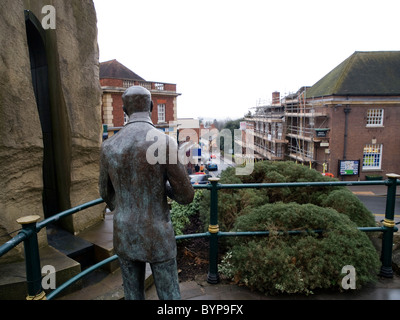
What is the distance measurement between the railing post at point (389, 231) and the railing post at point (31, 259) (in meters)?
3.72

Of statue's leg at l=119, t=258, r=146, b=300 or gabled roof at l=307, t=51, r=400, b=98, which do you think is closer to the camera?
statue's leg at l=119, t=258, r=146, b=300

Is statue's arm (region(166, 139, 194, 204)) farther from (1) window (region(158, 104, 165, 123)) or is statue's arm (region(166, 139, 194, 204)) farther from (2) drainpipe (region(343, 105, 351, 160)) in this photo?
(2) drainpipe (region(343, 105, 351, 160))

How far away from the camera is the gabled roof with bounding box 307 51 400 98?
26438mm

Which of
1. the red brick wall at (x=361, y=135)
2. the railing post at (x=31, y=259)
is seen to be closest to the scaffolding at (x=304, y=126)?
the red brick wall at (x=361, y=135)

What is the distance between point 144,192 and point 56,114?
3125 mm

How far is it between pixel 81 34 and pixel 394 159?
29633 millimetres

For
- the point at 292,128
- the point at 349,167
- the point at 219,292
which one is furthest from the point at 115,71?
the point at 219,292

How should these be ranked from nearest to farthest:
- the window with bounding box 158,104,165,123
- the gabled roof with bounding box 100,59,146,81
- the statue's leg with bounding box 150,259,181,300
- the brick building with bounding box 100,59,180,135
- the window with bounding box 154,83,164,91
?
the statue's leg with bounding box 150,259,181,300
the brick building with bounding box 100,59,180,135
the window with bounding box 154,83,164,91
the window with bounding box 158,104,165,123
the gabled roof with bounding box 100,59,146,81

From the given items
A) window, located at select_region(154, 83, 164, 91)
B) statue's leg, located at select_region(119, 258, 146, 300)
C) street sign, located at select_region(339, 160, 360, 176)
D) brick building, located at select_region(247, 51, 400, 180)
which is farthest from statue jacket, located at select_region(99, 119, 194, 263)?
street sign, located at select_region(339, 160, 360, 176)

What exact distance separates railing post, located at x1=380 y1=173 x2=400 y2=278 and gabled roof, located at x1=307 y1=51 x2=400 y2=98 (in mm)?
25177

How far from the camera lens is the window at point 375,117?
26.5 meters

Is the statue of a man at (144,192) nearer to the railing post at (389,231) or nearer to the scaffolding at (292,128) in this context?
the railing post at (389,231)
